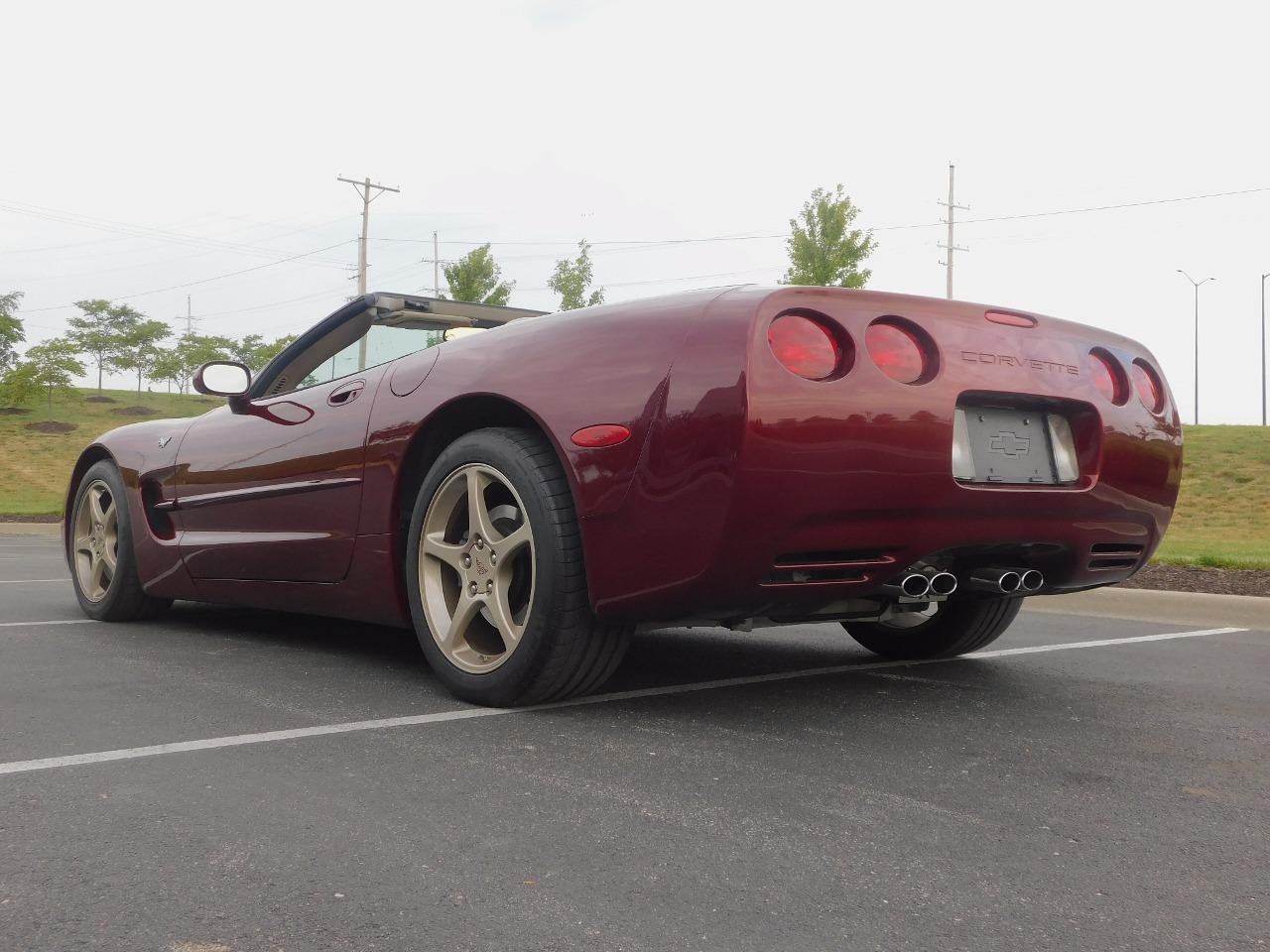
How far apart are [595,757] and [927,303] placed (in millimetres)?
1532

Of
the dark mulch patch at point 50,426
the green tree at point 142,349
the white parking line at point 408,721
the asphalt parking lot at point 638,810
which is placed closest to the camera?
the asphalt parking lot at point 638,810

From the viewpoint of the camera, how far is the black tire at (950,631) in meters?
4.58

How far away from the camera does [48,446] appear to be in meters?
38.2

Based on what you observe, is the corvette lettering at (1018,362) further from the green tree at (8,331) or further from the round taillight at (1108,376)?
the green tree at (8,331)

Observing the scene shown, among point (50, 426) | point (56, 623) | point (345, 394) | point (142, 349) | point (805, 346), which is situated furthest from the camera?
point (142, 349)

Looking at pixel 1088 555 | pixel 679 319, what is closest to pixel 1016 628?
pixel 1088 555

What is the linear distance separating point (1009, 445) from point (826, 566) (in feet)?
2.23

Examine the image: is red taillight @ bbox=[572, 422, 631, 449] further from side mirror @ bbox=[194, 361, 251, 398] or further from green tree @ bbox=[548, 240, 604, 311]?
green tree @ bbox=[548, 240, 604, 311]

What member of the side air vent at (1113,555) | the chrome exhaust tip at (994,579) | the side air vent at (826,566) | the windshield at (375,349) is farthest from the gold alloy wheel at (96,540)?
the side air vent at (1113,555)

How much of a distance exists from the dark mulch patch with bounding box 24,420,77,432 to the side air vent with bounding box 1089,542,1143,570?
44144 mm

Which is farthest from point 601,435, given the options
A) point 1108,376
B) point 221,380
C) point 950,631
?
point 221,380

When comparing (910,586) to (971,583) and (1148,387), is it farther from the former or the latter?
(1148,387)

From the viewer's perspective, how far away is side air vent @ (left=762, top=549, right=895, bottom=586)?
3113 mm

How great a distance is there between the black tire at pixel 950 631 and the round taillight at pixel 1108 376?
3.54ft
